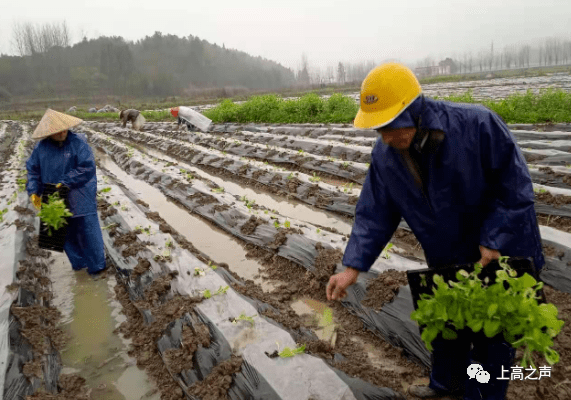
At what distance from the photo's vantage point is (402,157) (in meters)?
1.73

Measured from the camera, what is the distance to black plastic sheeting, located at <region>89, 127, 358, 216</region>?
5543 mm

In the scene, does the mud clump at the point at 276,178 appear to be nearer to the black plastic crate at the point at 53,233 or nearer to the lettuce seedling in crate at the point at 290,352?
the black plastic crate at the point at 53,233

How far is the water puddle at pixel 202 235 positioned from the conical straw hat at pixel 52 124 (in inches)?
81.9

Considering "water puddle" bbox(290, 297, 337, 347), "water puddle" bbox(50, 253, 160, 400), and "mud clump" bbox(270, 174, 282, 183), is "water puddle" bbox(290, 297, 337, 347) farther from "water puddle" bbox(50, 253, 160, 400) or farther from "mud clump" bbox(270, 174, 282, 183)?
"mud clump" bbox(270, 174, 282, 183)

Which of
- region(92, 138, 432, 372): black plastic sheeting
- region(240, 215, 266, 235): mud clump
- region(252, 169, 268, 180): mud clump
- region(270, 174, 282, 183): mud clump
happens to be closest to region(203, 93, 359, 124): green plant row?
region(252, 169, 268, 180): mud clump

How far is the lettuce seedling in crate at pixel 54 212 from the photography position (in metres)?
3.62

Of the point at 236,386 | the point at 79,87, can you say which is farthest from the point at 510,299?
the point at 79,87

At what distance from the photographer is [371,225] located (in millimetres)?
1935

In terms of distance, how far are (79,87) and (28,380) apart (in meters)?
62.0

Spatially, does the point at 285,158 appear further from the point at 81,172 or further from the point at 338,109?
the point at 81,172

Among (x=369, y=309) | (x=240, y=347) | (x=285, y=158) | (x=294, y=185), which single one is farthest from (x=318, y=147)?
(x=240, y=347)

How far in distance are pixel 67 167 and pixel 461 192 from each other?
368 cm

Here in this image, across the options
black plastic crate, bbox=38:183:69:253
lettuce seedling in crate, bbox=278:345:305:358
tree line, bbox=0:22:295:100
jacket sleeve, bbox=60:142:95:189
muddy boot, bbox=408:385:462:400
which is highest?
tree line, bbox=0:22:295:100

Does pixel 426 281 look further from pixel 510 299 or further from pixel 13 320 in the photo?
pixel 13 320
